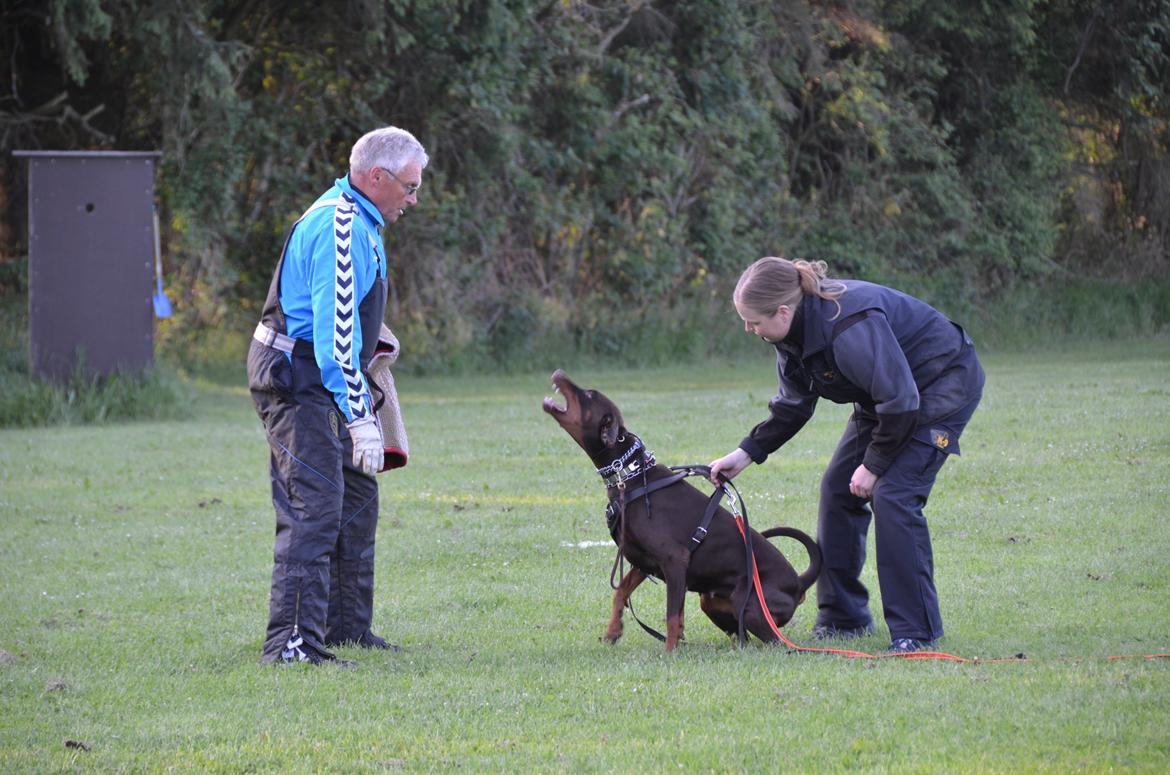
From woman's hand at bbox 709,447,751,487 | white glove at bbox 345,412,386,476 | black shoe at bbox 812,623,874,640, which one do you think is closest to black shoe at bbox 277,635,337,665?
white glove at bbox 345,412,386,476

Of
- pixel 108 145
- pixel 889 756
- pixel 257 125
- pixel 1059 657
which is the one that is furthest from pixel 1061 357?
pixel 889 756

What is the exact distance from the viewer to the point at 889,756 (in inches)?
173

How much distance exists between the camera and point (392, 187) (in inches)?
230

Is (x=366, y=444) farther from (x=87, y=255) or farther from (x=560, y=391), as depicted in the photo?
(x=87, y=255)

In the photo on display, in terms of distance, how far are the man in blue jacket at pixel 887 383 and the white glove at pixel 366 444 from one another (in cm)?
152

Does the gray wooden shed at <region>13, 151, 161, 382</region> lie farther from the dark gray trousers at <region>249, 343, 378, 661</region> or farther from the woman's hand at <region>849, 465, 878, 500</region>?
the woman's hand at <region>849, 465, 878, 500</region>

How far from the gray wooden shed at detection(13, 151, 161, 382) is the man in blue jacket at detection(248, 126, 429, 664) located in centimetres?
1148

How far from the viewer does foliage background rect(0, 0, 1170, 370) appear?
70.0 ft

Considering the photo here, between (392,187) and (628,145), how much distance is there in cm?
1883

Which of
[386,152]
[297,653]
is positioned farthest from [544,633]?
[386,152]

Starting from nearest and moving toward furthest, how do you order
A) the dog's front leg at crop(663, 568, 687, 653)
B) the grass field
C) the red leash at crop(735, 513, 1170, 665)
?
the grass field
the red leash at crop(735, 513, 1170, 665)
the dog's front leg at crop(663, 568, 687, 653)

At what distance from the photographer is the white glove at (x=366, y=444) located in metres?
5.69

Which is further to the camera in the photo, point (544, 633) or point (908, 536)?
point (544, 633)

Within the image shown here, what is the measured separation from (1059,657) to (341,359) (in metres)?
3.00
